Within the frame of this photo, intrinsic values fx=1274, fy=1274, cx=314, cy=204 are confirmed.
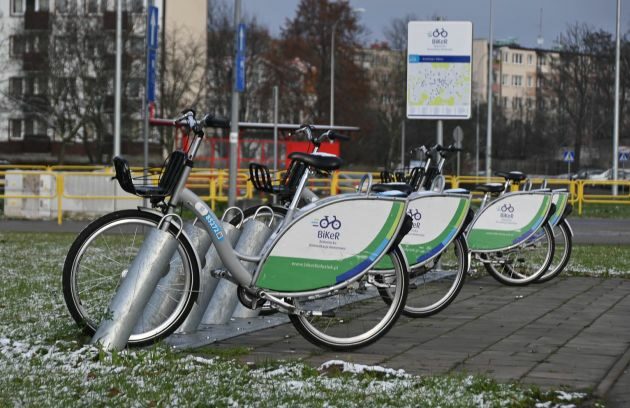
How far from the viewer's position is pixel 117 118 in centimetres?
3709

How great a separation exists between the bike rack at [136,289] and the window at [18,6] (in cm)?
7671

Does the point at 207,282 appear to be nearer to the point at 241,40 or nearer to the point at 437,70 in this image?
the point at 437,70

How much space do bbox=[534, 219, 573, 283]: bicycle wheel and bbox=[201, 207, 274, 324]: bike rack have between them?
15.3 feet

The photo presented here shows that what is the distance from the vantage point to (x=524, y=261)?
11867 millimetres

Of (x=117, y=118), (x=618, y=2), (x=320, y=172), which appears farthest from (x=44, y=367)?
(x=618, y=2)

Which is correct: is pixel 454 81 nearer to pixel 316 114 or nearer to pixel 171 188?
pixel 171 188

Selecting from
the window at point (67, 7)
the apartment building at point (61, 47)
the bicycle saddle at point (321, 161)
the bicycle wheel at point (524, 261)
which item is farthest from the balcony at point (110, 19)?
the bicycle saddle at point (321, 161)

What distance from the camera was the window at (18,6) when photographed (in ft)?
265

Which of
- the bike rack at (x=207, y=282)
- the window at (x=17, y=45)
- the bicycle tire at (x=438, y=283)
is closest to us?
the bike rack at (x=207, y=282)

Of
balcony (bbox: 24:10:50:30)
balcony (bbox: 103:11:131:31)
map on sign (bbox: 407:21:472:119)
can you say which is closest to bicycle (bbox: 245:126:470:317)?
map on sign (bbox: 407:21:472:119)

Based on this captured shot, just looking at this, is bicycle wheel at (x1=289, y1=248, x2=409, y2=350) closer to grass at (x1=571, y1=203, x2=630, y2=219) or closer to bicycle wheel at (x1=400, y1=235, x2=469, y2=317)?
bicycle wheel at (x1=400, y1=235, x2=469, y2=317)

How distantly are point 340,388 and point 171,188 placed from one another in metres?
1.75

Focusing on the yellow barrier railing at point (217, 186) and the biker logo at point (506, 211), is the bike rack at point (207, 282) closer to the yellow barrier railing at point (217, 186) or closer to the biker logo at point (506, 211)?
the biker logo at point (506, 211)

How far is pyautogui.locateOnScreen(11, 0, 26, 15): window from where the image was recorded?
80625 mm
